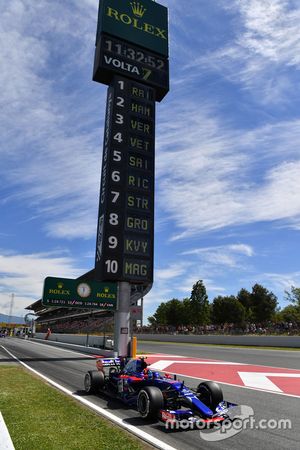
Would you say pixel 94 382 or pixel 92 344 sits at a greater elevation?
pixel 92 344

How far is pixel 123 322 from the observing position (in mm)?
19531

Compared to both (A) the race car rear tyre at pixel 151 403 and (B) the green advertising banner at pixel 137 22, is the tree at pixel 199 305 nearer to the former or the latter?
(B) the green advertising banner at pixel 137 22

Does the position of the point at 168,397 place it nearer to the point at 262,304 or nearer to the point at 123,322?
the point at 123,322

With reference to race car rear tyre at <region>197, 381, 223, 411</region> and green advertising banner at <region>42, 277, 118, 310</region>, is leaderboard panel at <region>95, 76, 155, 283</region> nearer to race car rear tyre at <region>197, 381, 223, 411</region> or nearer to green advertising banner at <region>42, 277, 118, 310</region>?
green advertising banner at <region>42, 277, 118, 310</region>

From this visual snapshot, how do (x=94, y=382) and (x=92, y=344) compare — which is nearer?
(x=94, y=382)

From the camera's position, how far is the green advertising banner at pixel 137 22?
23.1m

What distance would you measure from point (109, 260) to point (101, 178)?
5198 mm

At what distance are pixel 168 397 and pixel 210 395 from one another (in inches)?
30.6

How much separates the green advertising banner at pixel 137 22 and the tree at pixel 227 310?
58462 millimetres

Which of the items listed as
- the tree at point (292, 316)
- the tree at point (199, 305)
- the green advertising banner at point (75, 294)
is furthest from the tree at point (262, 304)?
the green advertising banner at point (75, 294)

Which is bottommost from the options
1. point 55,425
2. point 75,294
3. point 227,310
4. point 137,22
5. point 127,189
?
point 55,425

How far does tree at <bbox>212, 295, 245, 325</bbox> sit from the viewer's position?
73625 mm

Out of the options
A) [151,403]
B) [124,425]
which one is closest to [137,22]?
[151,403]

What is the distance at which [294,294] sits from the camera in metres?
63.8
